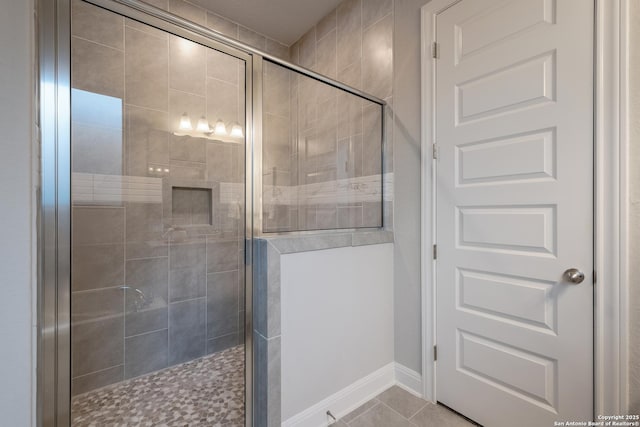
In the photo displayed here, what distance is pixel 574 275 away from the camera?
1.12 m

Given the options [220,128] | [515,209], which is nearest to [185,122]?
[220,128]

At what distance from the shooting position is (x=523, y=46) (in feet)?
4.09

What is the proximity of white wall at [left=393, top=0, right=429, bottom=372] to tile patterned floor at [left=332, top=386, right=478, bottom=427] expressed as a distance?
20cm

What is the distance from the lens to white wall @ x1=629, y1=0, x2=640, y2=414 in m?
0.99

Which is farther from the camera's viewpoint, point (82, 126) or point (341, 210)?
point (341, 210)

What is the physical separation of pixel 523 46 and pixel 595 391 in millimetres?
1534

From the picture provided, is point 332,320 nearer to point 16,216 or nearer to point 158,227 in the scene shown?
point 158,227

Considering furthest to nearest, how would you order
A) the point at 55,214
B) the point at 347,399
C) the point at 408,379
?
the point at 408,379 < the point at 347,399 < the point at 55,214

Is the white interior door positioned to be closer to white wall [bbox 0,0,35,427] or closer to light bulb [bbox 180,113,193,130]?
light bulb [bbox 180,113,193,130]

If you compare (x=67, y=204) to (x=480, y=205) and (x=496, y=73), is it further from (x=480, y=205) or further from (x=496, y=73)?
(x=496, y=73)

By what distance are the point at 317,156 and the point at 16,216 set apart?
1421mm

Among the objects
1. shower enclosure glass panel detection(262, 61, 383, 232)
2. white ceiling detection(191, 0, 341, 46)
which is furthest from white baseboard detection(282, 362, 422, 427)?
white ceiling detection(191, 0, 341, 46)

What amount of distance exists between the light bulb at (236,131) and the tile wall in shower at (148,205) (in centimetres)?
5

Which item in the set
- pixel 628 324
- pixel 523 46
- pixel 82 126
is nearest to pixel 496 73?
pixel 523 46
